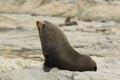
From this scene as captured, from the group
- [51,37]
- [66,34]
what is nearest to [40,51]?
[66,34]

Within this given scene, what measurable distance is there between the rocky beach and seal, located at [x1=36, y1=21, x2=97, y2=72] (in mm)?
159

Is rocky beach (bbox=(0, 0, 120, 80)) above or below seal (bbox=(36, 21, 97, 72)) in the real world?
below

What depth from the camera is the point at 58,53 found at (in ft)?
26.3

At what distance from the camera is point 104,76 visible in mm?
7281

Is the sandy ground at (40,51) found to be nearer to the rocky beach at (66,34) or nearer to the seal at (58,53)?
the rocky beach at (66,34)

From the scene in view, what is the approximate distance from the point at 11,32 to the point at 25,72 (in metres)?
8.74

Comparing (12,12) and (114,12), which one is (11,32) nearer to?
(114,12)

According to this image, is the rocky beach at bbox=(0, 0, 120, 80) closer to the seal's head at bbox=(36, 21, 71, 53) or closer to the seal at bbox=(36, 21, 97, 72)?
the seal at bbox=(36, 21, 97, 72)

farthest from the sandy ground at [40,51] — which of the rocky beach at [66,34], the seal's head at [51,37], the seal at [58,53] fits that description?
the seal's head at [51,37]

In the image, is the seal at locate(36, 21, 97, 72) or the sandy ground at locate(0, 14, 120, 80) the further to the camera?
the sandy ground at locate(0, 14, 120, 80)

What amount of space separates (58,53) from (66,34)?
294 inches

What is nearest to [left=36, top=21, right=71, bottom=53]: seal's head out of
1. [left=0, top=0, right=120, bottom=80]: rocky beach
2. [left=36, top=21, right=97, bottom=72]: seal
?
[left=36, top=21, right=97, bottom=72]: seal

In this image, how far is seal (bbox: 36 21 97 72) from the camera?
798 centimetres

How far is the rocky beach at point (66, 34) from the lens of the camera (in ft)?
25.1
